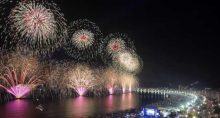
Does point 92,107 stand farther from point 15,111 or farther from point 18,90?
point 18,90

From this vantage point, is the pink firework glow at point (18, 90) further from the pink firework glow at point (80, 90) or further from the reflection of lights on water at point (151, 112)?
the reflection of lights on water at point (151, 112)

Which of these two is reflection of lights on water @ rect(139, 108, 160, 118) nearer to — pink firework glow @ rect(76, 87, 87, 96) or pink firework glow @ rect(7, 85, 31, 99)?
pink firework glow @ rect(7, 85, 31, 99)

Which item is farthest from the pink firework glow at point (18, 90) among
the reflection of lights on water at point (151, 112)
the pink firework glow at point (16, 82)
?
the reflection of lights on water at point (151, 112)

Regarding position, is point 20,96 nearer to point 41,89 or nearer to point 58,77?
point 58,77

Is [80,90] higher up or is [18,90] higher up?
[18,90]

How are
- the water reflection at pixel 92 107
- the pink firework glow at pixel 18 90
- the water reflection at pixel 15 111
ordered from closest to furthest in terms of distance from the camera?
the water reflection at pixel 15 111 < the water reflection at pixel 92 107 < the pink firework glow at pixel 18 90

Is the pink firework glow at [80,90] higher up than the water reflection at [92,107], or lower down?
higher up

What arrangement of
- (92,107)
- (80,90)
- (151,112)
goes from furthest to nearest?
(80,90), (92,107), (151,112)

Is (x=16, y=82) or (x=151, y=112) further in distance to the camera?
(x=16, y=82)

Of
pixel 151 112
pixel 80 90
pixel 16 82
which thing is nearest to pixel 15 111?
pixel 16 82

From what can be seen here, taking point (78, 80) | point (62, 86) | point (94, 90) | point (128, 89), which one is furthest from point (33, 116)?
point (128, 89)

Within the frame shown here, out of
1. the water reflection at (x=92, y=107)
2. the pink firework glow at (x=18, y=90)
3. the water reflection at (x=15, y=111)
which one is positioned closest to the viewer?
the water reflection at (x=15, y=111)
